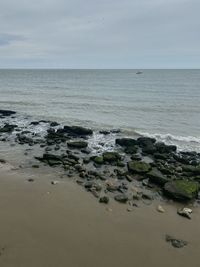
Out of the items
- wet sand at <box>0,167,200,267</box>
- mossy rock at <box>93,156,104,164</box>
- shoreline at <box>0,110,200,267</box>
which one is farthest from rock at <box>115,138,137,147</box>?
wet sand at <box>0,167,200,267</box>

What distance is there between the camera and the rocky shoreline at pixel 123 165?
13547 millimetres

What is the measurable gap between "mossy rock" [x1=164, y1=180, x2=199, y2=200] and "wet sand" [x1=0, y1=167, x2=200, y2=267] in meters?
0.85

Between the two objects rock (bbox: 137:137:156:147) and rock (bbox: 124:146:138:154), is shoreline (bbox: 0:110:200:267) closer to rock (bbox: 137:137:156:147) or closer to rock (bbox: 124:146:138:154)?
rock (bbox: 124:146:138:154)

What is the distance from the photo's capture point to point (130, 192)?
1368cm

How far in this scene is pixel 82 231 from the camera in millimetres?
10281

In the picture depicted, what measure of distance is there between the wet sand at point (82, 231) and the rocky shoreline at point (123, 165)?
1069 mm

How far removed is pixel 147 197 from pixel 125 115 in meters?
22.3

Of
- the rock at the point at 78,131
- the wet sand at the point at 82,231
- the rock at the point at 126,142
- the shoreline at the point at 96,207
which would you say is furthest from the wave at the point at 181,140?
the wet sand at the point at 82,231

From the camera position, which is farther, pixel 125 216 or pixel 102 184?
pixel 102 184

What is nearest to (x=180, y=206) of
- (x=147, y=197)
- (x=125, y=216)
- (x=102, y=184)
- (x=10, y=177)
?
(x=147, y=197)

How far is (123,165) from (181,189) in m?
4.33

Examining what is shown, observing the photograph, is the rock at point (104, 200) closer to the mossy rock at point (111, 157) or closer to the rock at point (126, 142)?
the mossy rock at point (111, 157)

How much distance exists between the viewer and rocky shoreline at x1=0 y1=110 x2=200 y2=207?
13547 mm

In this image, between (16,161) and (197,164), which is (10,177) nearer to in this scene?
(16,161)
